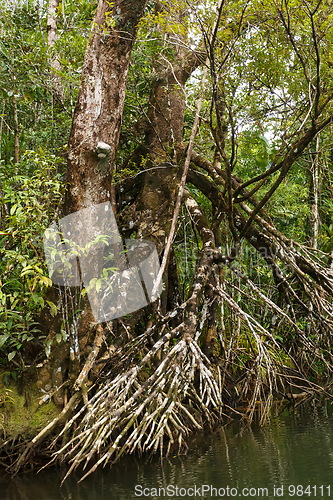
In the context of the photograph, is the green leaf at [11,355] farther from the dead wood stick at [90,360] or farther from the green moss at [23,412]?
the dead wood stick at [90,360]

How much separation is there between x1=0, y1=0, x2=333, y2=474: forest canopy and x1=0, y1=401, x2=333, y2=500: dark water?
6.6 inches

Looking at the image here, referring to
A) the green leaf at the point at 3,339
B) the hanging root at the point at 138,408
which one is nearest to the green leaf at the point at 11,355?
the green leaf at the point at 3,339

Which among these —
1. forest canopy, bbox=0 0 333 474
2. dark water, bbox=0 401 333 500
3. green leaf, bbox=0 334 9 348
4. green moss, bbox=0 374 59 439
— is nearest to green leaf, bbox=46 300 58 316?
forest canopy, bbox=0 0 333 474

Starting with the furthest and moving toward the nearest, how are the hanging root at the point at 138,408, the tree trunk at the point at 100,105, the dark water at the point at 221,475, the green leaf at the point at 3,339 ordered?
1. the tree trunk at the point at 100,105
2. the green leaf at the point at 3,339
3. the hanging root at the point at 138,408
4. the dark water at the point at 221,475

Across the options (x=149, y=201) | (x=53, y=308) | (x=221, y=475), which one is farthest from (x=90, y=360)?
(x=149, y=201)

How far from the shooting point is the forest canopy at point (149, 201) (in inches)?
138

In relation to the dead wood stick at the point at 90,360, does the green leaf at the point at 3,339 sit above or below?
above

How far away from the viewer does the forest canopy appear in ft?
11.5

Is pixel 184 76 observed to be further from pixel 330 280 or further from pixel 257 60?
pixel 330 280

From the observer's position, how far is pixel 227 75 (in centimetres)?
454

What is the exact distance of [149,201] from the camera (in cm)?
499

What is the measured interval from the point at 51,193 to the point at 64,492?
2294 millimetres

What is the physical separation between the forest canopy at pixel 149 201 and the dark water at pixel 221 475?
0.17 meters

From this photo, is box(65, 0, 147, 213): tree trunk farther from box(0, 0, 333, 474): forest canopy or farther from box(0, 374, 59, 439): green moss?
box(0, 374, 59, 439): green moss
